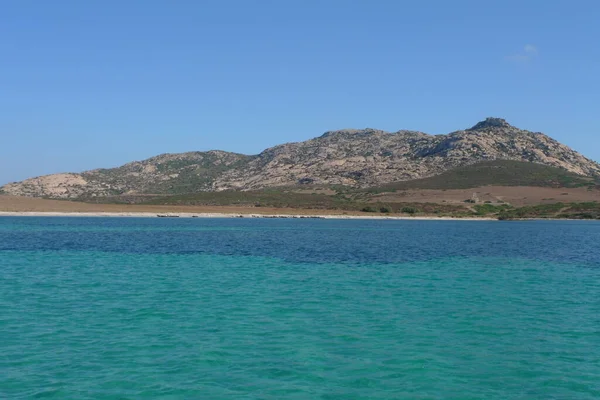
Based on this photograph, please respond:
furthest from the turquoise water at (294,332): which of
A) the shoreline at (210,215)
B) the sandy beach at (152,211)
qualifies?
the sandy beach at (152,211)

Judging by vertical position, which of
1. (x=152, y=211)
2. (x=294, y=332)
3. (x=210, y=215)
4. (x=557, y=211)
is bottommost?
(x=294, y=332)

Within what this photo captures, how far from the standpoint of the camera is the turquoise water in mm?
13148

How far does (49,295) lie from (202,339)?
33.7 feet

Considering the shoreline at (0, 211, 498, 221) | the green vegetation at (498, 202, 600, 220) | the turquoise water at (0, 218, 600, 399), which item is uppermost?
the green vegetation at (498, 202, 600, 220)

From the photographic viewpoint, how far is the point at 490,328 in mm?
19344

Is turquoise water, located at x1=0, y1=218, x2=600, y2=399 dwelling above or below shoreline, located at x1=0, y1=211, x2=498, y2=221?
below

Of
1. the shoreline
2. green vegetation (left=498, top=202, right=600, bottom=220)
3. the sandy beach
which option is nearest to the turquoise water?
the shoreline

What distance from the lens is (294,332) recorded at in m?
17.9

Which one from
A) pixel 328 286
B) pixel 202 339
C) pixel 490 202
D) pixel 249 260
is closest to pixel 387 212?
pixel 490 202

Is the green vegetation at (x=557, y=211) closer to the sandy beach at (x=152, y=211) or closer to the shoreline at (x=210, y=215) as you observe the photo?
the shoreline at (x=210, y=215)

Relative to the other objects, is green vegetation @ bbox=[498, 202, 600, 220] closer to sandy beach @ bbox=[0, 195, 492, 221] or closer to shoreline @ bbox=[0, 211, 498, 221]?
shoreline @ bbox=[0, 211, 498, 221]

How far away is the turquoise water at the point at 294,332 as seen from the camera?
13148 millimetres

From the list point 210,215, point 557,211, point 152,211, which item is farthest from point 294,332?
point 557,211

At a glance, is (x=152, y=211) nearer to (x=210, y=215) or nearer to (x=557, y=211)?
(x=210, y=215)
